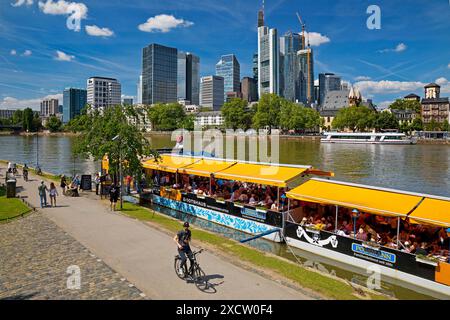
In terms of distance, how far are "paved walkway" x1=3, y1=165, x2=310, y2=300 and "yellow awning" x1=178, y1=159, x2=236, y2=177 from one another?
5811 millimetres

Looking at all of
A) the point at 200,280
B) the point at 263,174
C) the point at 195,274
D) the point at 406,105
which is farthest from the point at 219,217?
the point at 406,105

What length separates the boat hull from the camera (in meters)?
19.6

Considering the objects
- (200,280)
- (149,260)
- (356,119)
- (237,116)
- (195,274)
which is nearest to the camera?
(200,280)

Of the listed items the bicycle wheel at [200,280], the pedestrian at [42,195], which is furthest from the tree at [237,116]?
the bicycle wheel at [200,280]

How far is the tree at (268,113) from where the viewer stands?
162 meters

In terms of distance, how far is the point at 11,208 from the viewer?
70.9ft

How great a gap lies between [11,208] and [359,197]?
19718 millimetres

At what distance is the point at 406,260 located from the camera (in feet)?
45.1

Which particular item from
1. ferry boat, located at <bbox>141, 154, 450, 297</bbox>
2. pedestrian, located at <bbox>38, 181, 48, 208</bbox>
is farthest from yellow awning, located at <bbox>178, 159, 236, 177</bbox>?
pedestrian, located at <bbox>38, 181, 48, 208</bbox>

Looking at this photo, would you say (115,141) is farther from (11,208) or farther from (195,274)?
(195,274)

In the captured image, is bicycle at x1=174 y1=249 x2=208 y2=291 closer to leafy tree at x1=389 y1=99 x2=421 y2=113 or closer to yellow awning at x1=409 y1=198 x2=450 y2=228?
yellow awning at x1=409 y1=198 x2=450 y2=228

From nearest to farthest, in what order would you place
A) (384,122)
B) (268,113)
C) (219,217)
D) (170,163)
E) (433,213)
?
(433,213) < (219,217) < (170,163) < (384,122) < (268,113)

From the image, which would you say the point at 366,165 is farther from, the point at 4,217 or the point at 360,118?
the point at 360,118
